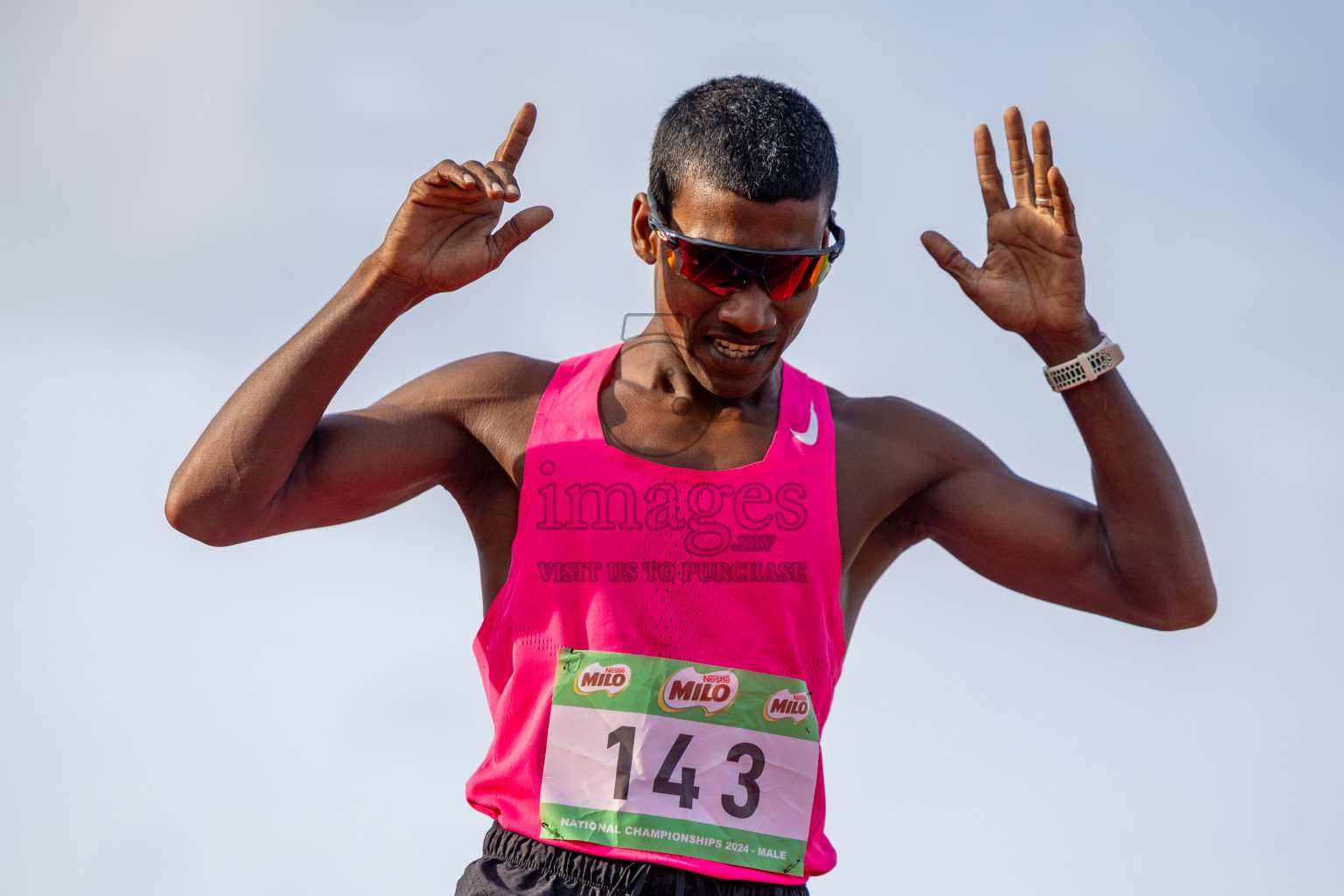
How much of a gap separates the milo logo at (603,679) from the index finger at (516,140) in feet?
4.93

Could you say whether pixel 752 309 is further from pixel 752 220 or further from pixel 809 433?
pixel 809 433

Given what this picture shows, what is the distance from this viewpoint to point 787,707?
4223 millimetres

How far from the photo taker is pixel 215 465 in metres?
3.99

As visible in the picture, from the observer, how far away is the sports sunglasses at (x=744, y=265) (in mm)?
4391

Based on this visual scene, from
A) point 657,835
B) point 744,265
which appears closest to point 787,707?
point 657,835

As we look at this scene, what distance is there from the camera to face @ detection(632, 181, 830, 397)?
4.43 meters

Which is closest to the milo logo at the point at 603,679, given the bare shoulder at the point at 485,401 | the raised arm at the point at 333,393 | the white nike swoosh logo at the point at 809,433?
the bare shoulder at the point at 485,401

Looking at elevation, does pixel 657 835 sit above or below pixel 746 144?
below

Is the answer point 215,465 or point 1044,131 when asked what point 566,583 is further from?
point 1044,131

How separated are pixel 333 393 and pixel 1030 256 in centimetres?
216

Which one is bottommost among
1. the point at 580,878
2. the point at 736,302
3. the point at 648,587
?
the point at 580,878

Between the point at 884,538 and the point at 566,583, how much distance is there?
3.92ft

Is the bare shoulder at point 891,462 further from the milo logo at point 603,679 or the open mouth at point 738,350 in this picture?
the milo logo at point 603,679

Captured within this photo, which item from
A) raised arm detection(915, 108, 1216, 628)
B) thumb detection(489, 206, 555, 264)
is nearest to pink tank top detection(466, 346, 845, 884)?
thumb detection(489, 206, 555, 264)
